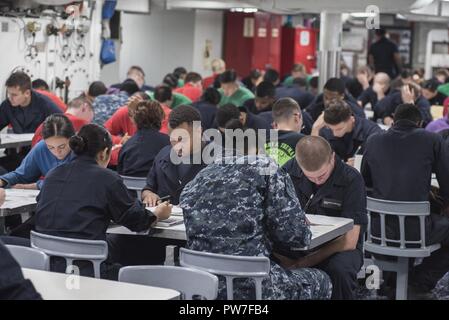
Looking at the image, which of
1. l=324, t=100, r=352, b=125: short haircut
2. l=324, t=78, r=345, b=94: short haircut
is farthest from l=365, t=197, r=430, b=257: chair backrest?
Result: l=324, t=78, r=345, b=94: short haircut

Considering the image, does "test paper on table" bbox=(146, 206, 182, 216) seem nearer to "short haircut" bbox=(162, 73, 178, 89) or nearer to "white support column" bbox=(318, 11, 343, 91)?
"white support column" bbox=(318, 11, 343, 91)

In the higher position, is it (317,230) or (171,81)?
(171,81)

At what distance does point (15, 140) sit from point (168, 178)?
2.85 m

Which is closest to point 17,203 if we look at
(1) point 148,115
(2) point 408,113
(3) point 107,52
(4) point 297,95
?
(1) point 148,115

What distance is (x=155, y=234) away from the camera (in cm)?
499

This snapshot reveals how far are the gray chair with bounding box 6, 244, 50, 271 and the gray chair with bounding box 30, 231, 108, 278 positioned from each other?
33 centimetres

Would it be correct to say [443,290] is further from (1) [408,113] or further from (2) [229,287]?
(1) [408,113]

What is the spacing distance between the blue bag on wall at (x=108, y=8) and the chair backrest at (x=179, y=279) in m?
9.40

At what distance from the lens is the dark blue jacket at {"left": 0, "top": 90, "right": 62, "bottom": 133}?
8.74 metres

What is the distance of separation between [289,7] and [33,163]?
4.51 m

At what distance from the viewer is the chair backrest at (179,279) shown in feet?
12.7

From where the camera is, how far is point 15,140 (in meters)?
8.42

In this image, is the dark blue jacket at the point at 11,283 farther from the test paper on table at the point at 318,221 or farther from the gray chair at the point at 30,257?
the test paper on table at the point at 318,221
